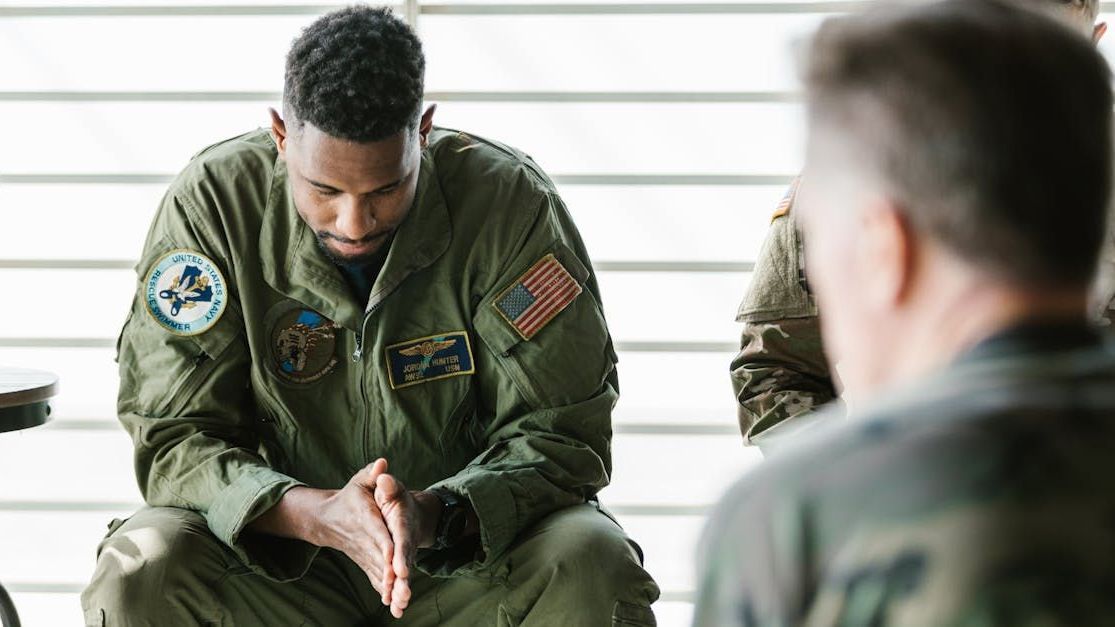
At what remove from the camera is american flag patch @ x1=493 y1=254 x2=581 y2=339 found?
2555 mm

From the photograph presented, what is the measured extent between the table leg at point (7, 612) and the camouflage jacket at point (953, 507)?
81.3 inches

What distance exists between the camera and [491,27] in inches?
139

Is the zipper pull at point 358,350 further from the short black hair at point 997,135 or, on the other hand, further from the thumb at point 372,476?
the short black hair at point 997,135

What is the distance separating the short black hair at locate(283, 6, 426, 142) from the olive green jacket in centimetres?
23

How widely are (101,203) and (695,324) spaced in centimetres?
167

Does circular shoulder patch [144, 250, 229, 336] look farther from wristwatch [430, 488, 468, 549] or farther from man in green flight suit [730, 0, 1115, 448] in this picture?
man in green flight suit [730, 0, 1115, 448]

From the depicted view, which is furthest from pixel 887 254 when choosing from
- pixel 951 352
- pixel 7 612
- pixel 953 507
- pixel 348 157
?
pixel 7 612

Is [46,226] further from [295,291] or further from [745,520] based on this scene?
[745,520]

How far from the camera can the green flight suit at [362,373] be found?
247cm

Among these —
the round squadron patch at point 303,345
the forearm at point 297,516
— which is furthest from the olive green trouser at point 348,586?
the round squadron patch at point 303,345

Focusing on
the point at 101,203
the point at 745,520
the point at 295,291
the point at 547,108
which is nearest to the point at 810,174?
the point at 745,520

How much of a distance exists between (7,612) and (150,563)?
0.52 meters

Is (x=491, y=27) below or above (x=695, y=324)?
above

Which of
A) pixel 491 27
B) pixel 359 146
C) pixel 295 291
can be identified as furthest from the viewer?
pixel 491 27
